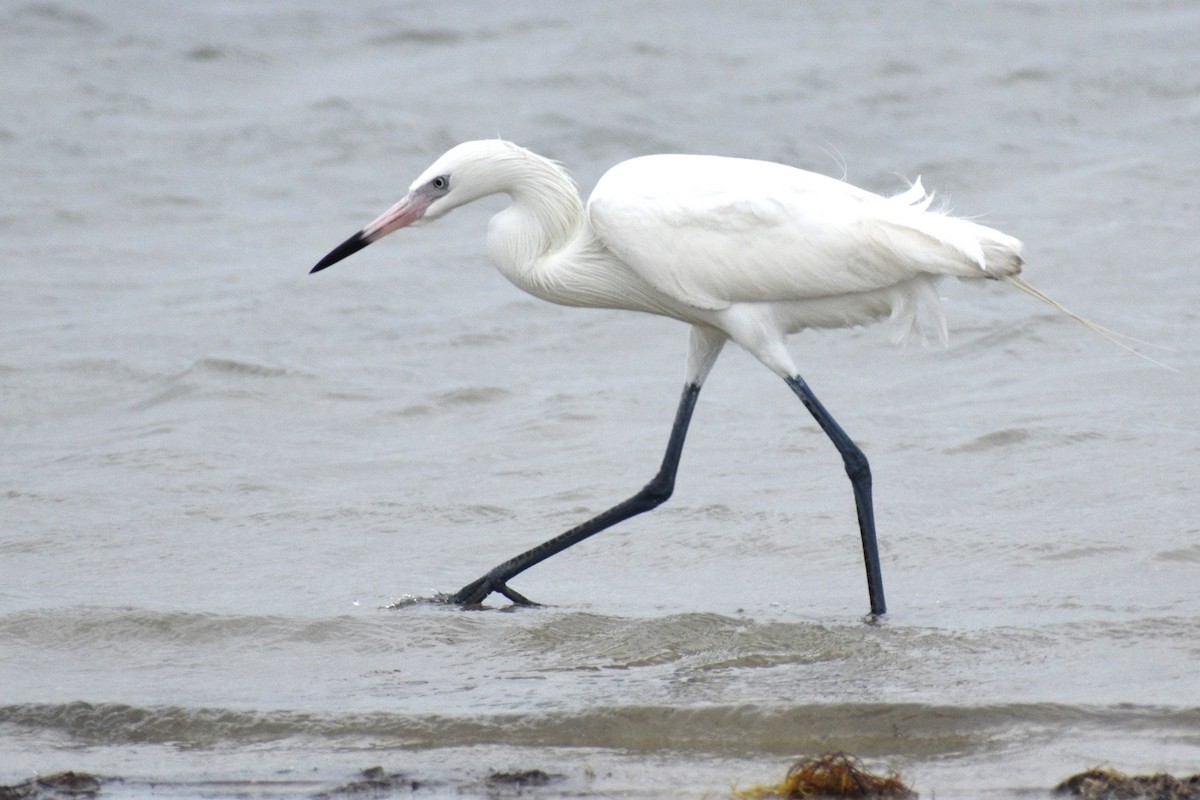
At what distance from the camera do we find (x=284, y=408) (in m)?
10.6

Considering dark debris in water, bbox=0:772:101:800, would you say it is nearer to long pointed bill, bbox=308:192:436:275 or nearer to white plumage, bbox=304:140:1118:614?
white plumage, bbox=304:140:1118:614

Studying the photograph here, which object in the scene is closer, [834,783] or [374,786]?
[834,783]

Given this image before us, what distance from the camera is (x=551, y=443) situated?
970cm

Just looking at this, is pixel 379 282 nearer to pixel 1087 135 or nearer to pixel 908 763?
pixel 1087 135

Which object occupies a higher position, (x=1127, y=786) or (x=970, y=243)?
(x=970, y=243)

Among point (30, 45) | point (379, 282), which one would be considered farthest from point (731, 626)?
point (30, 45)

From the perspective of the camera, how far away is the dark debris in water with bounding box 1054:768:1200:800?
4324mm

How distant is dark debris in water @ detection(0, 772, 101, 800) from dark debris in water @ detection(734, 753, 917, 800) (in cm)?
179

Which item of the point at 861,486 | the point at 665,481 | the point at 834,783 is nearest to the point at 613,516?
the point at 665,481

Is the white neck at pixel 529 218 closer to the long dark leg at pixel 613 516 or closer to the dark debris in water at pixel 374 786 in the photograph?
the long dark leg at pixel 613 516

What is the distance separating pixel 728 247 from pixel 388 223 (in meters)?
1.32

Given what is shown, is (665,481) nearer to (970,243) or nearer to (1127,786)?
(970,243)

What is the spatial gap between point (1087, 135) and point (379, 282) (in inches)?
305

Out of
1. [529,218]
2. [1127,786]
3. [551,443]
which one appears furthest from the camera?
[551,443]
